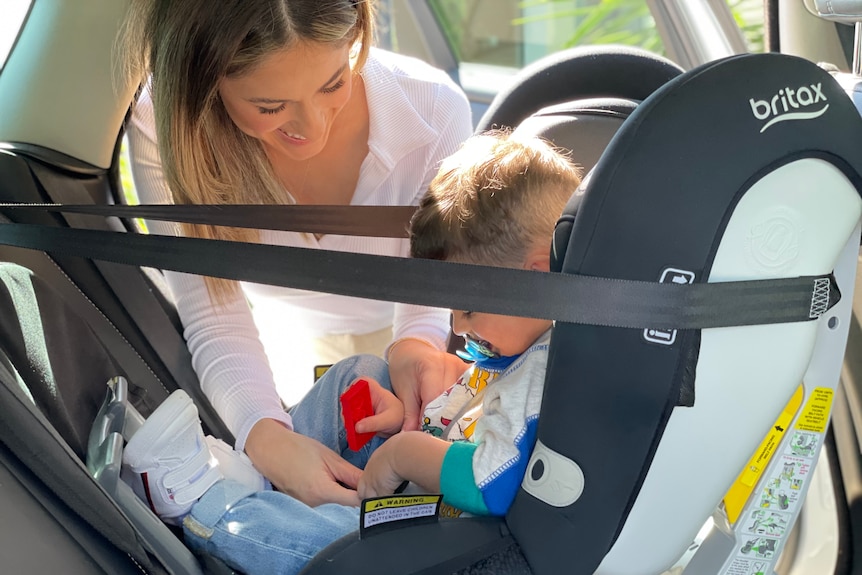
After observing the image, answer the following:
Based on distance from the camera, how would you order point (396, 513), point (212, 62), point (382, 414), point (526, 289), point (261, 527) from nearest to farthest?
1. point (526, 289)
2. point (396, 513)
3. point (261, 527)
4. point (212, 62)
5. point (382, 414)

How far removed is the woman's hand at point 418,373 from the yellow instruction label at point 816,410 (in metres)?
0.54

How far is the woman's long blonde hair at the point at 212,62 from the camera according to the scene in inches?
45.0

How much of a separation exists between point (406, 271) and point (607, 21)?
12.8 ft

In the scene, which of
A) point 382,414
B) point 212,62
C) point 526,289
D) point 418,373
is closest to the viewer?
point 526,289

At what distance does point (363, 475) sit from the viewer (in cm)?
113

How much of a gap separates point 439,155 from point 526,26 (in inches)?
142

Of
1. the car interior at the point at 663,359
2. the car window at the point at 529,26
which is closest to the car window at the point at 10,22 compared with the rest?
the car interior at the point at 663,359

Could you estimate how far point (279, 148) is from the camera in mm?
1357

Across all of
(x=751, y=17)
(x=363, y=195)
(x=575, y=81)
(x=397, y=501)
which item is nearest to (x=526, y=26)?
(x=751, y=17)

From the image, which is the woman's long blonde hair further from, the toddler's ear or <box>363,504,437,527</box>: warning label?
<box>363,504,437,527</box>: warning label

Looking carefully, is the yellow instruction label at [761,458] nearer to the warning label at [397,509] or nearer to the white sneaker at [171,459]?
the warning label at [397,509]

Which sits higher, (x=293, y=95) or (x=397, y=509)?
(x=293, y=95)

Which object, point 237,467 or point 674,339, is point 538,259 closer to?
point 674,339

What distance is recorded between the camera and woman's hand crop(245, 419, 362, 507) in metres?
1.16
